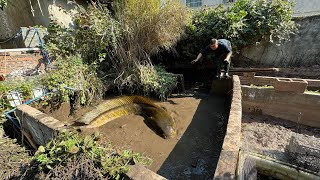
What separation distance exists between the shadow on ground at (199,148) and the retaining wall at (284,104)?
71 centimetres

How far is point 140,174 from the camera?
6.84ft

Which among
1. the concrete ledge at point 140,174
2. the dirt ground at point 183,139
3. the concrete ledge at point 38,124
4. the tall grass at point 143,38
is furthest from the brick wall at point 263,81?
the concrete ledge at point 38,124

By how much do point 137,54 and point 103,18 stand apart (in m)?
1.53

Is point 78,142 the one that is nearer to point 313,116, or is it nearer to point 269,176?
point 269,176

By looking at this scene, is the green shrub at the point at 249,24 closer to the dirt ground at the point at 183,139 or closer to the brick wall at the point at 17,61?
the dirt ground at the point at 183,139

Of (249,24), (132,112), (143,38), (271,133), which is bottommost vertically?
(271,133)

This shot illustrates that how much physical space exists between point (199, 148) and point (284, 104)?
2824mm

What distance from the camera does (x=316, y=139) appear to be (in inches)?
160

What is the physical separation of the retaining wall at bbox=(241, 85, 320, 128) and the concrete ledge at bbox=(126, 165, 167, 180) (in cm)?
401

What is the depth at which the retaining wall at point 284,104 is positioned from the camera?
4484 mm

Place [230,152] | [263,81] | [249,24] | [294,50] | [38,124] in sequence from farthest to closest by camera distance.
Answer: [294,50]
[249,24]
[263,81]
[38,124]
[230,152]

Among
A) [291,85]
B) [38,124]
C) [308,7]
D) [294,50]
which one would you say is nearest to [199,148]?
[291,85]

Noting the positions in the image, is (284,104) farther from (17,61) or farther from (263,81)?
(17,61)

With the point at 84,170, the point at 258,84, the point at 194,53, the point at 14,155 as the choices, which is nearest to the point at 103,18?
the point at 194,53
